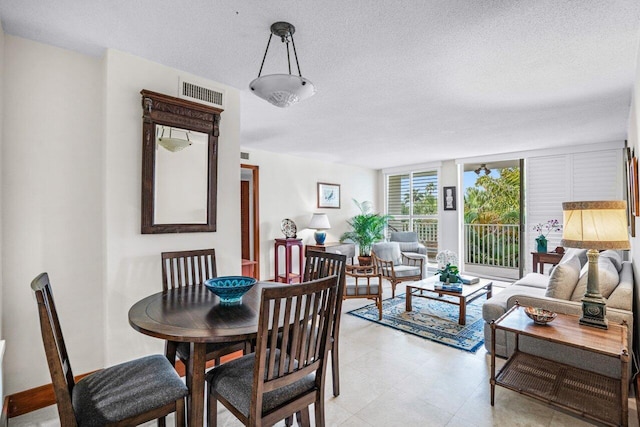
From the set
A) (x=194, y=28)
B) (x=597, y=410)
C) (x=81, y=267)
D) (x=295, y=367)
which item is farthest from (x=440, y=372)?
(x=194, y=28)

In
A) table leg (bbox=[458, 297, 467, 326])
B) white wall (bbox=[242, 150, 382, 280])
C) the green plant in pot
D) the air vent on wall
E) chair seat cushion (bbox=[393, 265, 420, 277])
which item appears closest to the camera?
the air vent on wall

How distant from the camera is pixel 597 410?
1.80 m

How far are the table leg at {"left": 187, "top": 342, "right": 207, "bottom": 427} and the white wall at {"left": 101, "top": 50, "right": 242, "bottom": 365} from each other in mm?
1059

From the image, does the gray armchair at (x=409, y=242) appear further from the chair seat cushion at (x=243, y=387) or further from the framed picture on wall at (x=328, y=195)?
the chair seat cushion at (x=243, y=387)

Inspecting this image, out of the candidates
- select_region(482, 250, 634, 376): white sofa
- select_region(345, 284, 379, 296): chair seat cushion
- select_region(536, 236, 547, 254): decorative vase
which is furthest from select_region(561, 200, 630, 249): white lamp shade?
select_region(536, 236, 547, 254): decorative vase

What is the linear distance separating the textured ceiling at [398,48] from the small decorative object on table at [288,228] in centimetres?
221

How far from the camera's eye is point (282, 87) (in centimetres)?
167

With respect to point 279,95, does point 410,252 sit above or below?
below

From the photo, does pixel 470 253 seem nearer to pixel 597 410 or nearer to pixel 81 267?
pixel 597 410

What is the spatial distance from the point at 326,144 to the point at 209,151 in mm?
2557

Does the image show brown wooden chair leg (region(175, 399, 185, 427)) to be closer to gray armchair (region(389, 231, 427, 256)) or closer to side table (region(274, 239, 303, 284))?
side table (region(274, 239, 303, 284))

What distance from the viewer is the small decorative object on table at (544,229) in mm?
4895

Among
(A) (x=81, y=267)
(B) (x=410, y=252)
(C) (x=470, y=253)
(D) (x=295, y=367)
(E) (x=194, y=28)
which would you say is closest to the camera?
(D) (x=295, y=367)

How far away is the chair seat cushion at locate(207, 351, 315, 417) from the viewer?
1354 mm
